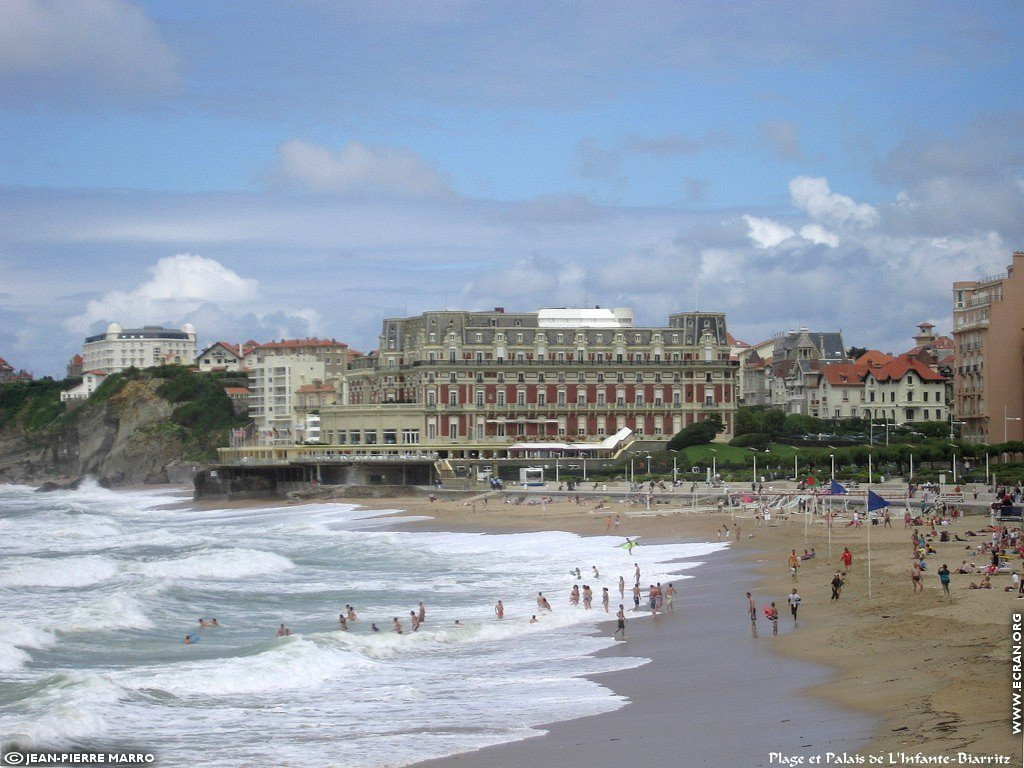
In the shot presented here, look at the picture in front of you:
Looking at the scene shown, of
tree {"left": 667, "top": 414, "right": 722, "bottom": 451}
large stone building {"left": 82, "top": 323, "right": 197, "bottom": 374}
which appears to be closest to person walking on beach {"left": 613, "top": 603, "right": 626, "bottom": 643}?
tree {"left": 667, "top": 414, "right": 722, "bottom": 451}

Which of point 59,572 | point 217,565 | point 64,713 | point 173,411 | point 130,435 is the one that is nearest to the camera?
point 64,713

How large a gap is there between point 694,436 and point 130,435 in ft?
234

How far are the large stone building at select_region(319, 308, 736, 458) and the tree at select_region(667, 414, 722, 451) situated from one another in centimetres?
390

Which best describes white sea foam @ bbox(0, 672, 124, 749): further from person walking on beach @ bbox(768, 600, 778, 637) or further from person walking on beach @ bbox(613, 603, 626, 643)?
person walking on beach @ bbox(768, 600, 778, 637)

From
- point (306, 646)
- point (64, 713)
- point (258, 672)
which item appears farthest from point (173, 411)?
point (64, 713)

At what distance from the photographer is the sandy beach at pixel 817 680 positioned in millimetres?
17984

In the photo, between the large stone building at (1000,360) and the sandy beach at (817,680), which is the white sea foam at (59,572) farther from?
the large stone building at (1000,360)

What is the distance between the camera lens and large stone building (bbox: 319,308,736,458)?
99125 millimetres

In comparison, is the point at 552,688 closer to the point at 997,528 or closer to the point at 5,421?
the point at 997,528

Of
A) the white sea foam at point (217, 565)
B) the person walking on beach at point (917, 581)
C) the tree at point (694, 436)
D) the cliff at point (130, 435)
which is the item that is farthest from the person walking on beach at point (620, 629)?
the cliff at point (130, 435)

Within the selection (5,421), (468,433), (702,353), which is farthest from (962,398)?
(5,421)

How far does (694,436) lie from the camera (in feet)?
310

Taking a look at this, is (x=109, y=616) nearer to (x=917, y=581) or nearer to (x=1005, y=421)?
(x=917, y=581)

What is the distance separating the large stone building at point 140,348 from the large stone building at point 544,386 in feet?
327
